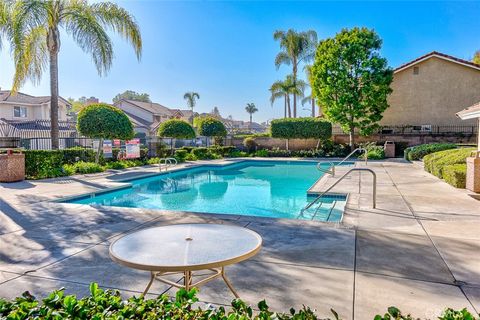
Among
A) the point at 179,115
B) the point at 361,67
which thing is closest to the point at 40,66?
the point at 361,67

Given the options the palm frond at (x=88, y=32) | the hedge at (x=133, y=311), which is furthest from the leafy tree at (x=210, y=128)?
the hedge at (x=133, y=311)

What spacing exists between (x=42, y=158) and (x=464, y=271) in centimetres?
1394

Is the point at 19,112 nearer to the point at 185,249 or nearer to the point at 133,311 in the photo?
the point at 185,249

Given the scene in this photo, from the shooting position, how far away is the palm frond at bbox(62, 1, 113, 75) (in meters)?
13.7

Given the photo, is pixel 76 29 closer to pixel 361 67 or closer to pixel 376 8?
pixel 376 8

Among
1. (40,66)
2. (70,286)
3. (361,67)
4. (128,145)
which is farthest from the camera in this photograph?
(361,67)

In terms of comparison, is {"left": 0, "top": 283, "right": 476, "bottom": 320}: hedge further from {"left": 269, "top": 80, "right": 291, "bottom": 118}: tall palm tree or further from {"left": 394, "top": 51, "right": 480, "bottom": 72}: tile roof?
{"left": 269, "top": 80, "right": 291, "bottom": 118}: tall palm tree

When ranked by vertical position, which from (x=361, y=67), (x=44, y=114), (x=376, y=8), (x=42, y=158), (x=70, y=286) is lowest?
(x=70, y=286)

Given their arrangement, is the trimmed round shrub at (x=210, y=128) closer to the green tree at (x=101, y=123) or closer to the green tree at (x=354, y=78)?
the green tree at (x=354, y=78)

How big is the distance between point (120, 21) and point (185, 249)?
14.4 metres

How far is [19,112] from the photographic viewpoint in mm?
31047

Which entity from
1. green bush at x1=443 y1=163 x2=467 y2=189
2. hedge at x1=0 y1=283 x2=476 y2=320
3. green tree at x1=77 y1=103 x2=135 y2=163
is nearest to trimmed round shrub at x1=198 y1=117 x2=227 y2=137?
green tree at x1=77 y1=103 x2=135 y2=163

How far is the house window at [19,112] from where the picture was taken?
101 feet

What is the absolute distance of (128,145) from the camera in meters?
18.3
